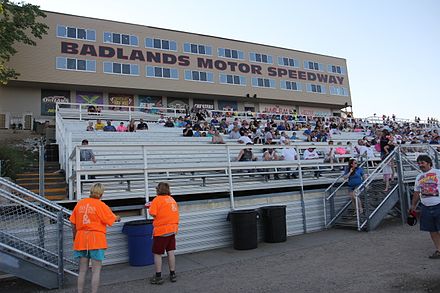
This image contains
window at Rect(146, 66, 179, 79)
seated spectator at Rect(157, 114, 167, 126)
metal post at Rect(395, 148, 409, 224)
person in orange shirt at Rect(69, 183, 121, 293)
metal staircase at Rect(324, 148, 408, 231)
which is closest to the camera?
person in orange shirt at Rect(69, 183, 121, 293)

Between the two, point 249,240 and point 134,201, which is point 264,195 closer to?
point 249,240

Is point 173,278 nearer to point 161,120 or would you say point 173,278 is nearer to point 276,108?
point 161,120

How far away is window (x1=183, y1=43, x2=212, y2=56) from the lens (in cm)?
3672

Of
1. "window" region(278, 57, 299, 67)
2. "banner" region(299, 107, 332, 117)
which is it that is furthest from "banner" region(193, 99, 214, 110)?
"banner" region(299, 107, 332, 117)

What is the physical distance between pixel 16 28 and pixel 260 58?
23595 millimetres

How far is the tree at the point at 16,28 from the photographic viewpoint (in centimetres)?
2506

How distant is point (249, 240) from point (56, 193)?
4808mm

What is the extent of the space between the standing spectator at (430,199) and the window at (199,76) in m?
30.9

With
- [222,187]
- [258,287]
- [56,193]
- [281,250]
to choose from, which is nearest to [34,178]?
[56,193]

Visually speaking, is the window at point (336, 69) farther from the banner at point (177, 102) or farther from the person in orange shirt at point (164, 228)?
the person in orange shirt at point (164, 228)

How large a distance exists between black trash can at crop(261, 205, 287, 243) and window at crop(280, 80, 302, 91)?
112 feet

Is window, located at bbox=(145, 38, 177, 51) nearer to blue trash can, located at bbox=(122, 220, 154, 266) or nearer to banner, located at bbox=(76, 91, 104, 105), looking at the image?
banner, located at bbox=(76, 91, 104, 105)

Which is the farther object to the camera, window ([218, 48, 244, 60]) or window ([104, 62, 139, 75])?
window ([218, 48, 244, 60])

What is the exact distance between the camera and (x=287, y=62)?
4300 centimetres
